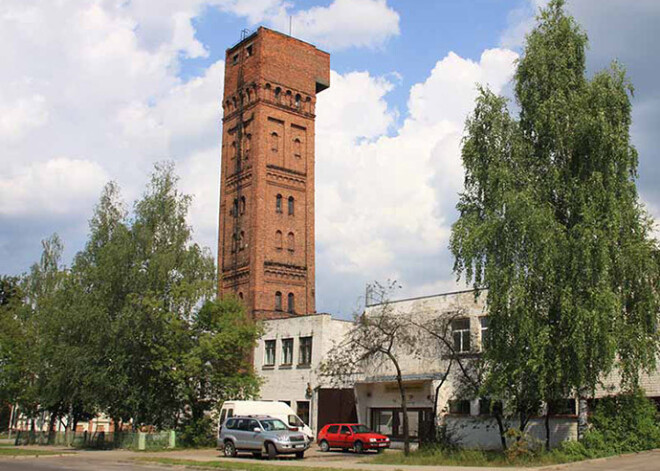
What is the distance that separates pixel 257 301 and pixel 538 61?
2976 centimetres

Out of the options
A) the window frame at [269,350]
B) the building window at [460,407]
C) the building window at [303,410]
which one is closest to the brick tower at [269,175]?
the window frame at [269,350]

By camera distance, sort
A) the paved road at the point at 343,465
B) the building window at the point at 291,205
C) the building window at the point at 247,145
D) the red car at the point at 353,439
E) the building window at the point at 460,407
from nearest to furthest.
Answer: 1. the paved road at the point at 343,465
2. the red car at the point at 353,439
3. the building window at the point at 460,407
4. the building window at the point at 291,205
5. the building window at the point at 247,145

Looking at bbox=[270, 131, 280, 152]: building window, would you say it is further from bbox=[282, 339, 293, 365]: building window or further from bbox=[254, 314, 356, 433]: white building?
bbox=[282, 339, 293, 365]: building window

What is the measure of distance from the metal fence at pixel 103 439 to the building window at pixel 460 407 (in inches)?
591

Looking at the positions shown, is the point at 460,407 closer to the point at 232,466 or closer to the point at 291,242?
the point at 232,466

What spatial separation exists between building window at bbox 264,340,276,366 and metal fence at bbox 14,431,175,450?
9.33 metres

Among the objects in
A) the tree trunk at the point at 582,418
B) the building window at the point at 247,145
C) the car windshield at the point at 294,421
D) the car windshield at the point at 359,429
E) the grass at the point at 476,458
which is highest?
the building window at the point at 247,145

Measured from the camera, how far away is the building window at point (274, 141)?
55.8 meters

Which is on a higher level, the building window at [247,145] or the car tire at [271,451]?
the building window at [247,145]

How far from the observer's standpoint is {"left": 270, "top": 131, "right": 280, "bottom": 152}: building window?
5578 centimetres

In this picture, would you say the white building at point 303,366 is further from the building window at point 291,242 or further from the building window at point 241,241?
the building window at point 241,241

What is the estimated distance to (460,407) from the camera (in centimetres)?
3450

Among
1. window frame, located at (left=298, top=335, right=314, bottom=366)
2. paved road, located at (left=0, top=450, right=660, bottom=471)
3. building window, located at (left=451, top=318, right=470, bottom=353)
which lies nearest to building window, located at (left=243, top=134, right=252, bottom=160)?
window frame, located at (left=298, top=335, right=314, bottom=366)

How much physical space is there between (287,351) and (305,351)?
69.9 inches
